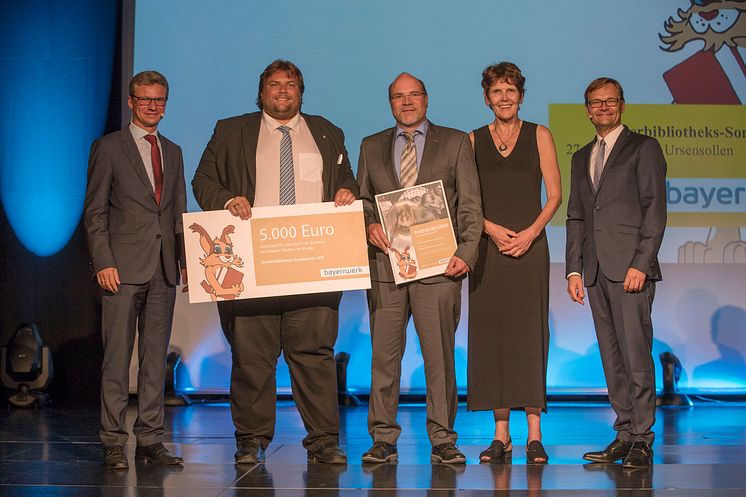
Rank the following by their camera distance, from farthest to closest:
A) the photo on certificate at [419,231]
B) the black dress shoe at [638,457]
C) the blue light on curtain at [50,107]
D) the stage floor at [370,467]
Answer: the blue light on curtain at [50,107]
the photo on certificate at [419,231]
the black dress shoe at [638,457]
the stage floor at [370,467]

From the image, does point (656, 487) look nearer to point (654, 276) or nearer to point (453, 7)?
point (654, 276)

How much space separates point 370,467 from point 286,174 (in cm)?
121

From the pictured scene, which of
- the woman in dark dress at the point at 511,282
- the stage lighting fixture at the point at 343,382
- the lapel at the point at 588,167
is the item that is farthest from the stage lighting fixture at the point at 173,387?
the lapel at the point at 588,167

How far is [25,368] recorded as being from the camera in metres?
6.08

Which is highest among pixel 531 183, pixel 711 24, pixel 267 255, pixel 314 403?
pixel 711 24

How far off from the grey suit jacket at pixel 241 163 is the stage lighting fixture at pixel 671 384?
336 cm

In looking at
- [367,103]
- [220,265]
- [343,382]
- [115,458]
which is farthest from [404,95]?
[343,382]

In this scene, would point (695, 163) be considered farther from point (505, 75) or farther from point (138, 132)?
point (138, 132)

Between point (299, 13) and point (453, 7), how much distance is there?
1.06m

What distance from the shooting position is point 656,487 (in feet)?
10.1

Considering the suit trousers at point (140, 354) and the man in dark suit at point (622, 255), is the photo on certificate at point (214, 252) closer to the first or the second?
the suit trousers at point (140, 354)

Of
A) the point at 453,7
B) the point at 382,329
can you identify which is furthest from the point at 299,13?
the point at 382,329

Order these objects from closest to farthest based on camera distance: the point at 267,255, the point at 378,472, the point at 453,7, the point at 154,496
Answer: the point at 154,496
the point at 378,472
the point at 267,255
the point at 453,7

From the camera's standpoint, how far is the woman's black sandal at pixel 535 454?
361 centimetres
